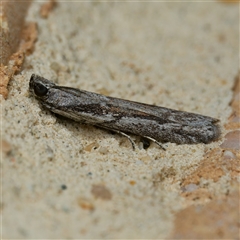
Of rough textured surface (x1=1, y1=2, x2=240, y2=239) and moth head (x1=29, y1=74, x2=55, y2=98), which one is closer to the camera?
rough textured surface (x1=1, y1=2, x2=240, y2=239)

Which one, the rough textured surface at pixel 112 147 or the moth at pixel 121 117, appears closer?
the rough textured surface at pixel 112 147

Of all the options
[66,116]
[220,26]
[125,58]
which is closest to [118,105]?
[66,116]

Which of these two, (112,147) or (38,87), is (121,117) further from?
(38,87)

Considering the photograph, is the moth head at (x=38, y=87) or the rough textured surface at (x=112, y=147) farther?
the moth head at (x=38, y=87)

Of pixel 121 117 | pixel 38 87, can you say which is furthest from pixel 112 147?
pixel 38 87

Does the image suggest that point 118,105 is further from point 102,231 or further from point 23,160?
point 102,231
